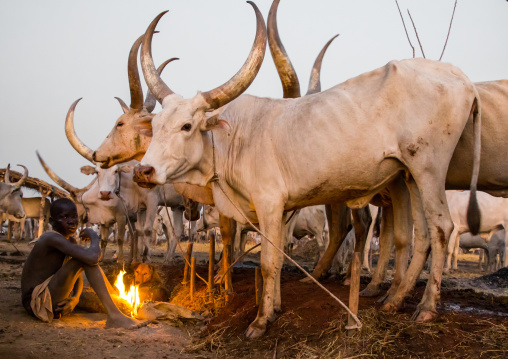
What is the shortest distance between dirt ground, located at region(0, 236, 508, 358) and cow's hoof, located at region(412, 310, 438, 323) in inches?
2.9

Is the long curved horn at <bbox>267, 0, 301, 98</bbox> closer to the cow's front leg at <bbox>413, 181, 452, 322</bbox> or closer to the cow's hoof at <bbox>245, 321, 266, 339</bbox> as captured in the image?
the cow's front leg at <bbox>413, 181, 452, 322</bbox>

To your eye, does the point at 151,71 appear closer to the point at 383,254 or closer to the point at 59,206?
the point at 59,206

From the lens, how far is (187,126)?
5211 mm

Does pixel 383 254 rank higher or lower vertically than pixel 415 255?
lower

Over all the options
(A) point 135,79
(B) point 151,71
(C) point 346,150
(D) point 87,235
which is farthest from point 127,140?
(C) point 346,150

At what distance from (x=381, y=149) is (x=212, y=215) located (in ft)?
36.2

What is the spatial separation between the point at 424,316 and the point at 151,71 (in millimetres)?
Answer: 3926

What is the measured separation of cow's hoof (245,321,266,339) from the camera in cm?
492

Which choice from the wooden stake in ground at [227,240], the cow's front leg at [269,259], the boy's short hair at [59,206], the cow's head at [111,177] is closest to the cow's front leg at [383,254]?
the cow's front leg at [269,259]

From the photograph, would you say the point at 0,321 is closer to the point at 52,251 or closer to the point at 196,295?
the point at 52,251

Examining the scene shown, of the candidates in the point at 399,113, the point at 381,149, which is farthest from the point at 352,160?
the point at 399,113

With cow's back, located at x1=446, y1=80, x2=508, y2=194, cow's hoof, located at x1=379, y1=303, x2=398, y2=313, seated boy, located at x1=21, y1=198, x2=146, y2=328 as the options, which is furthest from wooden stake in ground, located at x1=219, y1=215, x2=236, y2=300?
cow's back, located at x1=446, y1=80, x2=508, y2=194

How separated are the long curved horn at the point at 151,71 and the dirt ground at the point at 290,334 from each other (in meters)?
2.56

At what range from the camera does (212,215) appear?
51.4ft
